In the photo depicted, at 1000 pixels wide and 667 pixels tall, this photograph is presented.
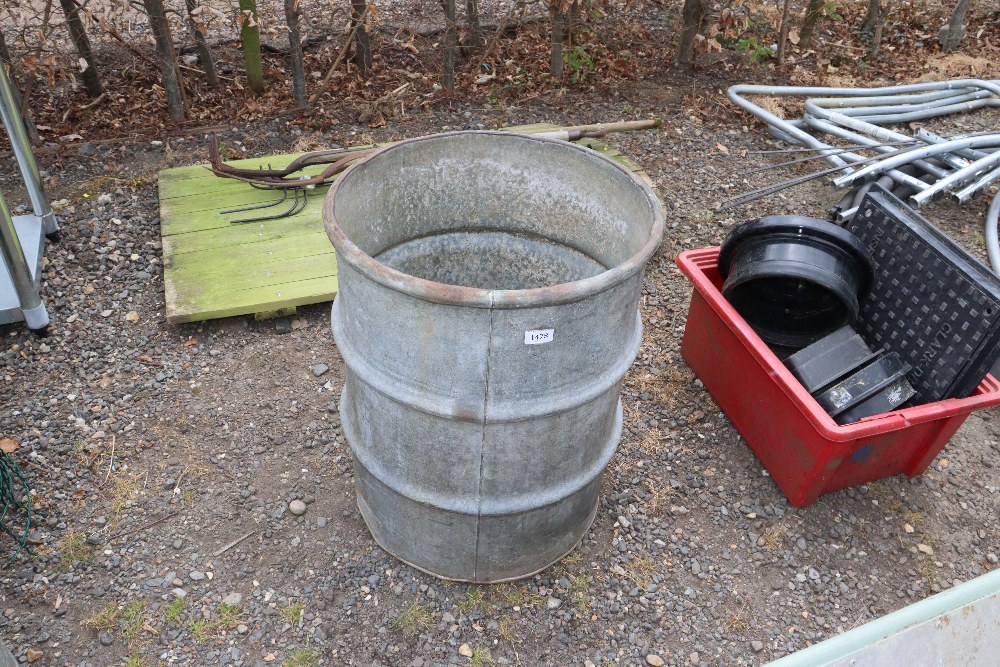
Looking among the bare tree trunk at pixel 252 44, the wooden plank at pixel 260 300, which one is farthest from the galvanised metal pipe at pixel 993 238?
the bare tree trunk at pixel 252 44

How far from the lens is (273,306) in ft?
12.2

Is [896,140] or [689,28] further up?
[689,28]

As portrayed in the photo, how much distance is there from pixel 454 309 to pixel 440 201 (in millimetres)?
845

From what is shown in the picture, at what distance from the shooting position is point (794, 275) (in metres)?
2.93

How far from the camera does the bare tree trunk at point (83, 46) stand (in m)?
4.54

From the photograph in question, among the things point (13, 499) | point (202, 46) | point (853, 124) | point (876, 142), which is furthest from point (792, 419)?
point (202, 46)

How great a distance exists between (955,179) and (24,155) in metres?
4.81

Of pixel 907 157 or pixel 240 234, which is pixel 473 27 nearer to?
pixel 240 234

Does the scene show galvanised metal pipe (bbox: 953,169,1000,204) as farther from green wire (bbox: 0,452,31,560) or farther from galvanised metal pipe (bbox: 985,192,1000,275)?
green wire (bbox: 0,452,31,560)

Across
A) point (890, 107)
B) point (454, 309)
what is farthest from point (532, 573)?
point (890, 107)

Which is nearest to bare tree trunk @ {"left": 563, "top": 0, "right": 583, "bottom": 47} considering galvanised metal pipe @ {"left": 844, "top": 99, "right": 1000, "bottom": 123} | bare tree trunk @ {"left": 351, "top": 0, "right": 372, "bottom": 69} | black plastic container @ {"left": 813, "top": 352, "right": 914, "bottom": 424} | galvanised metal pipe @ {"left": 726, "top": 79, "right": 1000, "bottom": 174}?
galvanised metal pipe @ {"left": 726, "top": 79, "right": 1000, "bottom": 174}

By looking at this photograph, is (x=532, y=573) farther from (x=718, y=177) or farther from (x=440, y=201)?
(x=718, y=177)

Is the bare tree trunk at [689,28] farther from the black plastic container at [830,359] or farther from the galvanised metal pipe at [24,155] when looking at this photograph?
the galvanised metal pipe at [24,155]

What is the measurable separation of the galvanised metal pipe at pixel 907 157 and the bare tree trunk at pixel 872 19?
2.59 metres
